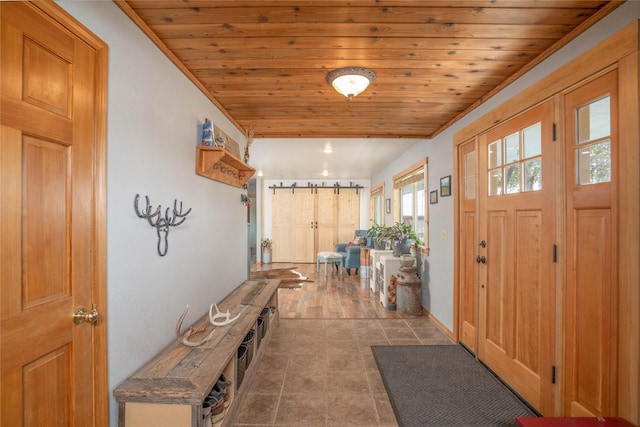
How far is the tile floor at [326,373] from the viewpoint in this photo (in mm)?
1928

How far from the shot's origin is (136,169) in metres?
1.43

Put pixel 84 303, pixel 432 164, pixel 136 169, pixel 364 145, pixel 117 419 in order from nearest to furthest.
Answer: pixel 84 303 → pixel 117 419 → pixel 136 169 → pixel 432 164 → pixel 364 145

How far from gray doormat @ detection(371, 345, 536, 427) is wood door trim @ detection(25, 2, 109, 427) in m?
1.66

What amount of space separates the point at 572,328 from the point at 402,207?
3890 mm

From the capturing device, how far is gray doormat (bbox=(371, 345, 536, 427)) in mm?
1889

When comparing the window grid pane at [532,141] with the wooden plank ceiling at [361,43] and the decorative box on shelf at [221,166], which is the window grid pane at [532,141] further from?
the decorative box on shelf at [221,166]

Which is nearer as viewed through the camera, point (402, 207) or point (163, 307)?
point (163, 307)

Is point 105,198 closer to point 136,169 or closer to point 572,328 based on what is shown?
point 136,169

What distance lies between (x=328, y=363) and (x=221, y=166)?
6.51 feet

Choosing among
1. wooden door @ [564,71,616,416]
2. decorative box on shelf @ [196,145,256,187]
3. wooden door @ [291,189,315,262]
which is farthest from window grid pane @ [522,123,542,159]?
wooden door @ [291,189,315,262]

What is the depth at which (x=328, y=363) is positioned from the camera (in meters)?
2.60

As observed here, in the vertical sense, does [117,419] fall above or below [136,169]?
below

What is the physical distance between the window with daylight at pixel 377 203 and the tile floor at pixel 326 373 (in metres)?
3.64

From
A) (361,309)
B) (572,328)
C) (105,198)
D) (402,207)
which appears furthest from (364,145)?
(105,198)
